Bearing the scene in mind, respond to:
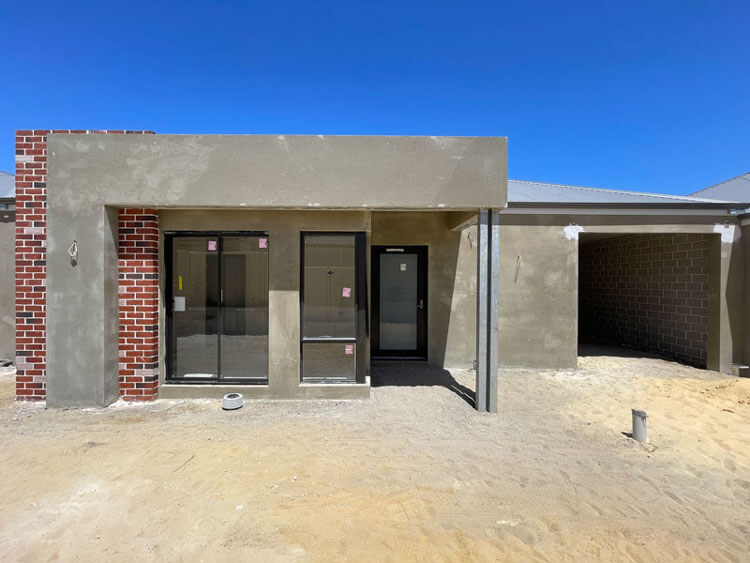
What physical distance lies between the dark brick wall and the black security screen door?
884 cm

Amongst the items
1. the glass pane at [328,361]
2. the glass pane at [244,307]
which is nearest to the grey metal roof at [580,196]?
the glass pane at [328,361]

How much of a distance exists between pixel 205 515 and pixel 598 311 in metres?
11.9

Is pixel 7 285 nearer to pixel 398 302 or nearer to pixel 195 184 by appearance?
pixel 195 184

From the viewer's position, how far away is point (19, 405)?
5.23 meters

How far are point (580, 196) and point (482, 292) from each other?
16.6ft

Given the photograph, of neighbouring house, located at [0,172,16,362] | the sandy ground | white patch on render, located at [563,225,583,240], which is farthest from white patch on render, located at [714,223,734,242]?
neighbouring house, located at [0,172,16,362]

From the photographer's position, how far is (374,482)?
3527 millimetres

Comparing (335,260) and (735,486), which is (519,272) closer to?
(335,260)

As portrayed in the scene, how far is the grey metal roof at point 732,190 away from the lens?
9.48m

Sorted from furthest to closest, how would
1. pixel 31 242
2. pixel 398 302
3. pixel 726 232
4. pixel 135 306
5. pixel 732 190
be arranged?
pixel 732 190
pixel 398 302
pixel 726 232
pixel 135 306
pixel 31 242

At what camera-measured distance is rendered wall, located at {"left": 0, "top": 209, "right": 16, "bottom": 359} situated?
7.85m

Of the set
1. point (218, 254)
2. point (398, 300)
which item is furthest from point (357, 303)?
point (398, 300)

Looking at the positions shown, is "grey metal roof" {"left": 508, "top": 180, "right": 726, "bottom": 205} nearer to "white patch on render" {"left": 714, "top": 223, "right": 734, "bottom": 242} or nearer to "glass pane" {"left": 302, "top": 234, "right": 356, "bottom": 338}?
"white patch on render" {"left": 714, "top": 223, "right": 734, "bottom": 242}

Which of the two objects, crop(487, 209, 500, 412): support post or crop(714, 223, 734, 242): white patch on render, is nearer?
crop(487, 209, 500, 412): support post
